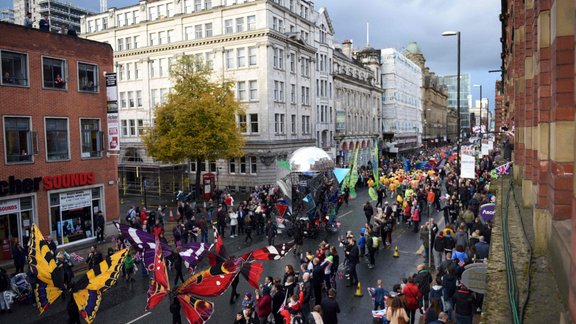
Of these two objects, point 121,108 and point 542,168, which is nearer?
point 542,168

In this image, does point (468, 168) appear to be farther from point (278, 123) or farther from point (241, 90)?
point (241, 90)

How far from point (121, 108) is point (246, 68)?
18.1 metres

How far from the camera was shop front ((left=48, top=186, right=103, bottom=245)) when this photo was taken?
22.6m

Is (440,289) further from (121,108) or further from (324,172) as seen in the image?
(121,108)

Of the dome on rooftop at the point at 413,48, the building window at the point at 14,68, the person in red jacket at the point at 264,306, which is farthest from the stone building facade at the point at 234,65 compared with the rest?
the dome on rooftop at the point at 413,48

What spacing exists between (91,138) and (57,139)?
211cm

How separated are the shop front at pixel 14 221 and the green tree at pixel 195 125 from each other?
13.9 metres

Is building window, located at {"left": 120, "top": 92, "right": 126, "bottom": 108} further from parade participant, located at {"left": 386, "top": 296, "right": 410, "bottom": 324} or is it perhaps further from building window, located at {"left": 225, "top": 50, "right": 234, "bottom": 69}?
parade participant, located at {"left": 386, "top": 296, "right": 410, "bottom": 324}

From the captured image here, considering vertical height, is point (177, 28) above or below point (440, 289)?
above

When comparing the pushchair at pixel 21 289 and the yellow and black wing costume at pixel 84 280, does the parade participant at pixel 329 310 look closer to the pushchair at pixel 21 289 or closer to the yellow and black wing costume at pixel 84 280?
the yellow and black wing costume at pixel 84 280

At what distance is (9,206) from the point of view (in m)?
20.6

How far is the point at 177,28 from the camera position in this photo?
49156 millimetres

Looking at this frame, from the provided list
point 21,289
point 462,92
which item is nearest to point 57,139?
point 21,289

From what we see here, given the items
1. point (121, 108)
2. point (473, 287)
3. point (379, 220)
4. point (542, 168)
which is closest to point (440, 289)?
point (473, 287)
